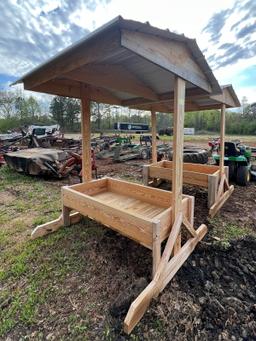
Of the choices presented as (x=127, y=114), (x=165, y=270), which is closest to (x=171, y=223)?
(x=165, y=270)

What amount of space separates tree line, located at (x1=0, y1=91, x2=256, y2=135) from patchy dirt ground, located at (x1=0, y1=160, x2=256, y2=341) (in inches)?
962

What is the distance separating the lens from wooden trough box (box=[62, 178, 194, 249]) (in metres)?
1.92

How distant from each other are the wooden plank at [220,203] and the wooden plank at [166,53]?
219 cm

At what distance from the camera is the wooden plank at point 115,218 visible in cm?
188

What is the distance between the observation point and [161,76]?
2.48 metres

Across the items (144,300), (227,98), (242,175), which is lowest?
(144,300)

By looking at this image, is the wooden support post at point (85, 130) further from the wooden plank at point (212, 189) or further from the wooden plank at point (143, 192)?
the wooden plank at point (212, 189)

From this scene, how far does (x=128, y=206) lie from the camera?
9.15ft

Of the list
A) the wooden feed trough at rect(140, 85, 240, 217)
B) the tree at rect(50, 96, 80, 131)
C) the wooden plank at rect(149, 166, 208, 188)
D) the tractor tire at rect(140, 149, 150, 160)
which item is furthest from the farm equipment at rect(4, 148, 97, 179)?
the tree at rect(50, 96, 80, 131)

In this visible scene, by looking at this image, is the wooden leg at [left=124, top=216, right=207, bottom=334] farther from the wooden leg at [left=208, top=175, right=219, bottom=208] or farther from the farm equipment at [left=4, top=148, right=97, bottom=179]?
the farm equipment at [left=4, top=148, right=97, bottom=179]

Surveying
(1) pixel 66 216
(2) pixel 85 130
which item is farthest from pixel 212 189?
(1) pixel 66 216

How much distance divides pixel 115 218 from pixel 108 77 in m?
1.64

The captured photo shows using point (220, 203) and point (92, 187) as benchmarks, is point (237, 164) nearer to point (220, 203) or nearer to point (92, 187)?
point (220, 203)

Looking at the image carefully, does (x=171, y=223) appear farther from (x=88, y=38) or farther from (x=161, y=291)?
(x=88, y=38)
